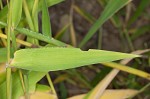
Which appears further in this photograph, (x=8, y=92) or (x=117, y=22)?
(x=117, y=22)

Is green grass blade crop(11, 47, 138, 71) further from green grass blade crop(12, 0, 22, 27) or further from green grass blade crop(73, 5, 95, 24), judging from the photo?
green grass blade crop(73, 5, 95, 24)

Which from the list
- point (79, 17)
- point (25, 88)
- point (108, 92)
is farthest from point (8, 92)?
point (79, 17)

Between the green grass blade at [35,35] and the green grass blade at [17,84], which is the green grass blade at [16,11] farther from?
the green grass blade at [17,84]

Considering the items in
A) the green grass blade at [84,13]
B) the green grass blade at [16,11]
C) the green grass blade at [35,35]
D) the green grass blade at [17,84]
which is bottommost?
the green grass blade at [84,13]

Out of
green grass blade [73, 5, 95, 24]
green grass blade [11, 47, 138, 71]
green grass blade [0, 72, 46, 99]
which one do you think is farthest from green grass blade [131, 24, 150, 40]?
green grass blade [11, 47, 138, 71]

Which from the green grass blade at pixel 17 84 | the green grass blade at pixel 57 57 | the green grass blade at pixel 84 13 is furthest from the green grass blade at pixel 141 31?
the green grass blade at pixel 57 57

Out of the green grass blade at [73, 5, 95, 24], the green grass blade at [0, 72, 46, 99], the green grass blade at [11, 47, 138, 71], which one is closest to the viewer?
the green grass blade at [11, 47, 138, 71]

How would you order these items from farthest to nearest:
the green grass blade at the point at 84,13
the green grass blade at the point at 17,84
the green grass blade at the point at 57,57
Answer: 1. the green grass blade at the point at 84,13
2. the green grass blade at the point at 17,84
3. the green grass blade at the point at 57,57

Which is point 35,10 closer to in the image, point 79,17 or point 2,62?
point 2,62
